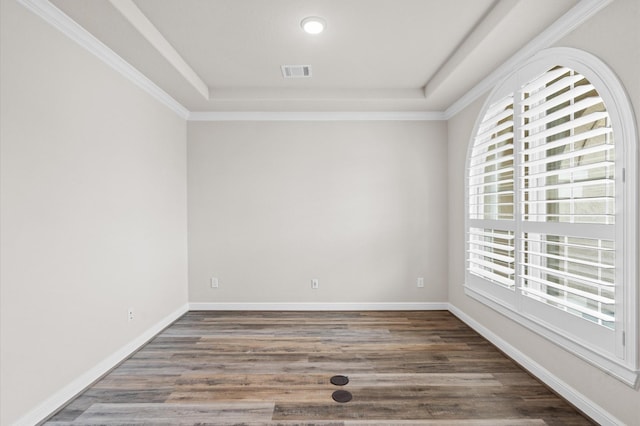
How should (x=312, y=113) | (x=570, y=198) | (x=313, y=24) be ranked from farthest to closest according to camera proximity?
(x=312, y=113) → (x=313, y=24) → (x=570, y=198)

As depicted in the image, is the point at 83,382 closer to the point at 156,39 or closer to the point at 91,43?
the point at 91,43

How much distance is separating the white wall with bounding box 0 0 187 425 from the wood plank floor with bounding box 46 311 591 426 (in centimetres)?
38

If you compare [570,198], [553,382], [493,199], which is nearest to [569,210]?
[570,198]

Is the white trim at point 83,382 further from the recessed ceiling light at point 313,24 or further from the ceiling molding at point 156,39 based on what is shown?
the recessed ceiling light at point 313,24

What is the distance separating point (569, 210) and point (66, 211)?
3465 millimetres

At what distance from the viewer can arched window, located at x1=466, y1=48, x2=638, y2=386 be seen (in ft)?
5.75

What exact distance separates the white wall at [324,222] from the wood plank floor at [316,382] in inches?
27.5

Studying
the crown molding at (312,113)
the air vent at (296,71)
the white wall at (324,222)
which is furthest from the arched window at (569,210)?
the air vent at (296,71)

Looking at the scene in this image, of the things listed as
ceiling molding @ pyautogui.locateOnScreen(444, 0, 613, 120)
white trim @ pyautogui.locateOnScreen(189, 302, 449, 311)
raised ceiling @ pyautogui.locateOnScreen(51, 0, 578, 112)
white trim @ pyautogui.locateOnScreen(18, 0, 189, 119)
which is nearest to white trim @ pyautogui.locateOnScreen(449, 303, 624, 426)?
white trim @ pyautogui.locateOnScreen(189, 302, 449, 311)

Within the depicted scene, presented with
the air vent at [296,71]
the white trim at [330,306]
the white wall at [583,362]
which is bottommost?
the white trim at [330,306]

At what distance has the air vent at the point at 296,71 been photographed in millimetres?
3109

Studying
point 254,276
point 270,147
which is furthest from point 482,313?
point 270,147

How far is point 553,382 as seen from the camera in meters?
2.25

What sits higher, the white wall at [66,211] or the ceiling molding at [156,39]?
the ceiling molding at [156,39]
